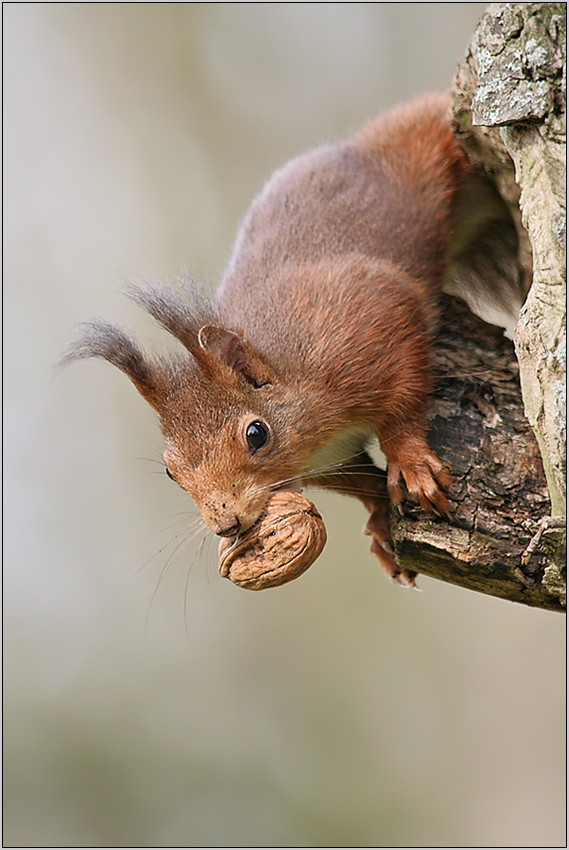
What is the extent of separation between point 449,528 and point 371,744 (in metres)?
3.07

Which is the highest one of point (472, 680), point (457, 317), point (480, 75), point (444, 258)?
point (480, 75)

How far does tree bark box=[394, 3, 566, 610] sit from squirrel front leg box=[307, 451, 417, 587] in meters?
0.21

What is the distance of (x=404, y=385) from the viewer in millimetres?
2082

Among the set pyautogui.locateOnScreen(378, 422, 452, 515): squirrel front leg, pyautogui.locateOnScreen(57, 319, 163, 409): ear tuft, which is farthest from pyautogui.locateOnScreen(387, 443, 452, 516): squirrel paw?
pyautogui.locateOnScreen(57, 319, 163, 409): ear tuft

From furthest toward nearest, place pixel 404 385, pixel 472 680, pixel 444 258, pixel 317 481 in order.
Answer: pixel 472 680 < pixel 444 258 < pixel 317 481 < pixel 404 385

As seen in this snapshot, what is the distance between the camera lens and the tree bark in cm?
166

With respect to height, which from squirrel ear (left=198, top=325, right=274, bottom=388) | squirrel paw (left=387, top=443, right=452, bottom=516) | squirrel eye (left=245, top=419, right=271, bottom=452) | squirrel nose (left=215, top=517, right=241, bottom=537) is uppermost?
squirrel ear (left=198, top=325, right=274, bottom=388)

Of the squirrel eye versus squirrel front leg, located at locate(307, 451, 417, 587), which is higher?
the squirrel eye

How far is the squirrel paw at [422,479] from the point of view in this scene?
1.89 meters

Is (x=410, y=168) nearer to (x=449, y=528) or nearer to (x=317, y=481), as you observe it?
(x=317, y=481)

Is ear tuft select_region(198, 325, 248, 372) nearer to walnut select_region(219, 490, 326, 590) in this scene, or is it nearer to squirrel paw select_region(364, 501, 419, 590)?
walnut select_region(219, 490, 326, 590)

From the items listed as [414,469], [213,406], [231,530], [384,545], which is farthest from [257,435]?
[384,545]

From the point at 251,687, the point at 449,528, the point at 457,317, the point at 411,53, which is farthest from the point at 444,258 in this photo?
the point at 251,687

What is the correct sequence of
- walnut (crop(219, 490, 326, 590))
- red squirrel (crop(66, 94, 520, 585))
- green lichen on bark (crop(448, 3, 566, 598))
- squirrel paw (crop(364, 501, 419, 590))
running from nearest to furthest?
green lichen on bark (crop(448, 3, 566, 598)) < walnut (crop(219, 490, 326, 590)) < red squirrel (crop(66, 94, 520, 585)) < squirrel paw (crop(364, 501, 419, 590))
